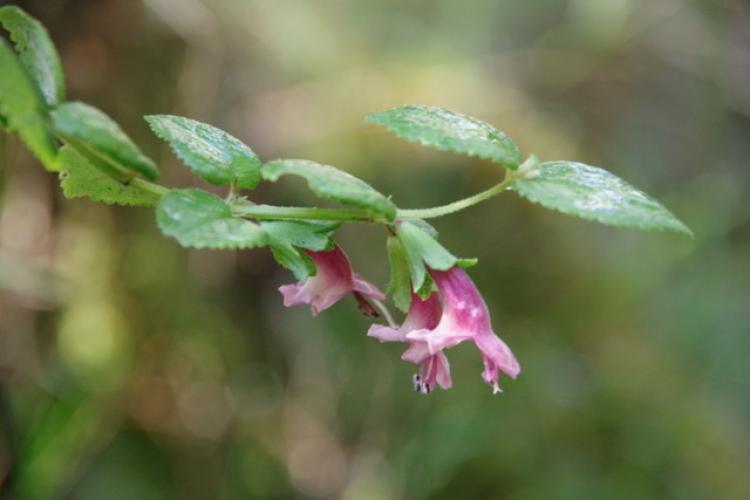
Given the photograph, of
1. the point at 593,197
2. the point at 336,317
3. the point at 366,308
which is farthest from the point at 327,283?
the point at 336,317

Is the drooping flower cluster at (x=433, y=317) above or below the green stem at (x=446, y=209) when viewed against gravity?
below

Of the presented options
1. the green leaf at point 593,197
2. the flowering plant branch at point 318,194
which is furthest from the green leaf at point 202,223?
the green leaf at point 593,197

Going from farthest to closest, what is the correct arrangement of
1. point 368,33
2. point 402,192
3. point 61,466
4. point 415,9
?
point 415,9, point 368,33, point 402,192, point 61,466

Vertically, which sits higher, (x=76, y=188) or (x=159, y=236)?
(x=76, y=188)

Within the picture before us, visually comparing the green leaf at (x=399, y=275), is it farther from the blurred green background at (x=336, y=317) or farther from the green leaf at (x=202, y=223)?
the blurred green background at (x=336, y=317)

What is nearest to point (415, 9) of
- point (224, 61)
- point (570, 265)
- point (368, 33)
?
point (368, 33)

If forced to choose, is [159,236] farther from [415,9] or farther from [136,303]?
[415,9]
